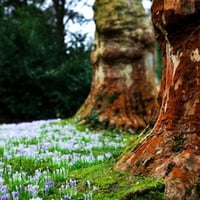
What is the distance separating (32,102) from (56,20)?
7.08m

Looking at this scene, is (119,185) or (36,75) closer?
(119,185)

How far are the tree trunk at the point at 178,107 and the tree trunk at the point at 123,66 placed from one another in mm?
7406

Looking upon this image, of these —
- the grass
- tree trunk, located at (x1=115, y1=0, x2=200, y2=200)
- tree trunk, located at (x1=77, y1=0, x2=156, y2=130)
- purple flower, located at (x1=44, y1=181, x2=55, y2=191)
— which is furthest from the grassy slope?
tree trunk, located at (x1=77, y1=0, x2=156, y2=130)

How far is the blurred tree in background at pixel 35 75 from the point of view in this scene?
2120 centimetres

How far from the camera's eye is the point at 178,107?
179 inches

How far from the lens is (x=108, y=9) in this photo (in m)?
12.8

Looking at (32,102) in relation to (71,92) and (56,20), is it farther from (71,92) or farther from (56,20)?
(56,20)

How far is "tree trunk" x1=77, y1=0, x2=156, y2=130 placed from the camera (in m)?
12.4

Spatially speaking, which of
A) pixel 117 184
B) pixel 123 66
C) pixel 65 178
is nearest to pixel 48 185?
pixel 65 178

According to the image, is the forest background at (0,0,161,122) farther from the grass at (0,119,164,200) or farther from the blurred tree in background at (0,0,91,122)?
the grass at (0,119,164,200)

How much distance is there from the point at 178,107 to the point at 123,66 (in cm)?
815

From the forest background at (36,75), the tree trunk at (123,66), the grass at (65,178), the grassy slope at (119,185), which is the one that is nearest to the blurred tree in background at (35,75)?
the forest background at (36,75)

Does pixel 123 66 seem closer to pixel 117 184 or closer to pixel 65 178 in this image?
pixel 65 178

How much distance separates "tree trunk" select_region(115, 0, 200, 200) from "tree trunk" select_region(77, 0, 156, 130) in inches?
292
